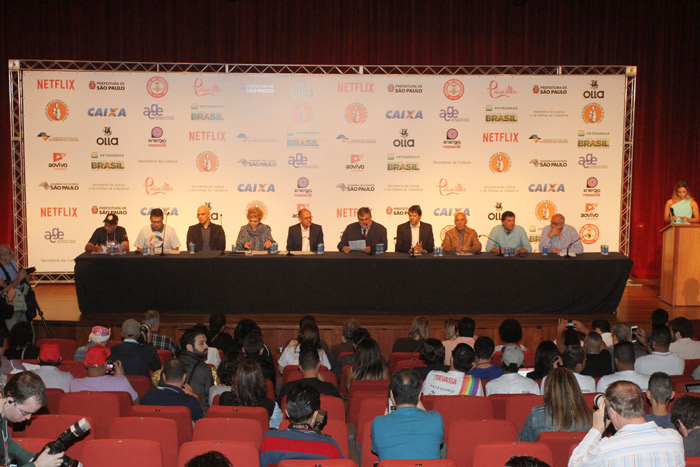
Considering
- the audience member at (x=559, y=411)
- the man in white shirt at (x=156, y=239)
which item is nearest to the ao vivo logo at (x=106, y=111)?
A: the man in white shirt at (x=156, y=239)

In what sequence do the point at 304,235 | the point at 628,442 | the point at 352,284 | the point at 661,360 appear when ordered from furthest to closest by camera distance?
the point at 304,235, the point at 352,284, the point at 661,360, the point at 628,442

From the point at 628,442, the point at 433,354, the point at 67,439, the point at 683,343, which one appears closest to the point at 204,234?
the point at 433,354

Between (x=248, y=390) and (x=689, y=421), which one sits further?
(x=248, y=390)

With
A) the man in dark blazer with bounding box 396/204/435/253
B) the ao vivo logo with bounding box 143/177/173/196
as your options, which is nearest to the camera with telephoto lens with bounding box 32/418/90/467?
the man in dark blazer with bounding box 396/204/435/253

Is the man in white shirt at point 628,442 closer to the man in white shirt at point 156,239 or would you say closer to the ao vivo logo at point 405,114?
the man in white shirt at point 156,239

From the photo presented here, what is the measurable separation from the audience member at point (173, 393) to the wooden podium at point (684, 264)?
6.14 m

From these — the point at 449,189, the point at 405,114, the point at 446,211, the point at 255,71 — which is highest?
the point at 255,71

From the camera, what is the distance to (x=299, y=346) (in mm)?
5727

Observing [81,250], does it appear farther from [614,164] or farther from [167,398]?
[614,164]

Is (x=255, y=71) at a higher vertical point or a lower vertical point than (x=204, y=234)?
higher

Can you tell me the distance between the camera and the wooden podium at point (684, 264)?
8.34 meters

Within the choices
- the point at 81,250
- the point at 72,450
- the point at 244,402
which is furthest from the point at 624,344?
the point at 81,250

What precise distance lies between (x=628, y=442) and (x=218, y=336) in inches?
156

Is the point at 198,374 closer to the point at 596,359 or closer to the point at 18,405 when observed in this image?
the point at 18,405
